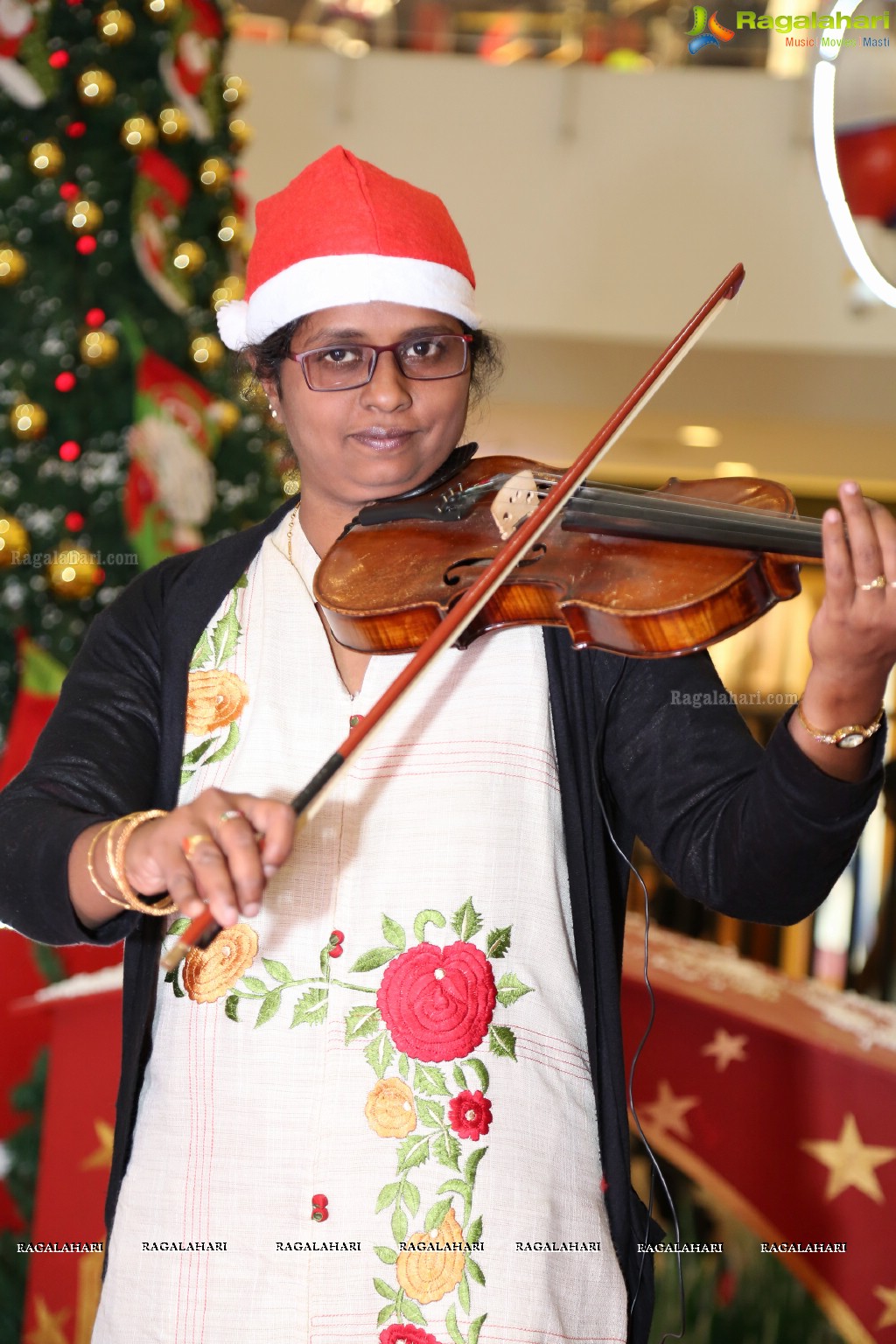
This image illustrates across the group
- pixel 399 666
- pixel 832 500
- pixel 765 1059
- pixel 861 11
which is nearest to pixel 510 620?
pixel 399 666

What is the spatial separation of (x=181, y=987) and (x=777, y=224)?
3308mm

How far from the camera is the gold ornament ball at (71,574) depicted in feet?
7.30

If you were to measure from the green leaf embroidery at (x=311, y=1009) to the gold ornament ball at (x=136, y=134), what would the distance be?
5.53 ft

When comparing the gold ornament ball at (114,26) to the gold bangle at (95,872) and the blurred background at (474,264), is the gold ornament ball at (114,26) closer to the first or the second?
the blurred background at (474,264)

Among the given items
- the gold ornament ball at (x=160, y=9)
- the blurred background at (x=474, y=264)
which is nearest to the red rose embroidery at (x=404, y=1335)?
the blurred background at (x=474, y=264)

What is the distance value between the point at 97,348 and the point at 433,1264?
5.38 ft

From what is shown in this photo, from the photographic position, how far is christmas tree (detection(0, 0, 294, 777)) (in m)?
2.25

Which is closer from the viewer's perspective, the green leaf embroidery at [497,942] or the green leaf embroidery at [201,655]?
the green leaf embroidery at [497,942]

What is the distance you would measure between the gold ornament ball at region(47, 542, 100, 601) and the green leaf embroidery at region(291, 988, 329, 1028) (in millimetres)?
1238

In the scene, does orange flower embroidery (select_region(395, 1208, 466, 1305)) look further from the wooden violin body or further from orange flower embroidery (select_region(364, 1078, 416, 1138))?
the wooden violin body

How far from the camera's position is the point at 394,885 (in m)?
1.17

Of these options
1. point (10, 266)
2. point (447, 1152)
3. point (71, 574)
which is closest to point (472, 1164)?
point (447, 1152)

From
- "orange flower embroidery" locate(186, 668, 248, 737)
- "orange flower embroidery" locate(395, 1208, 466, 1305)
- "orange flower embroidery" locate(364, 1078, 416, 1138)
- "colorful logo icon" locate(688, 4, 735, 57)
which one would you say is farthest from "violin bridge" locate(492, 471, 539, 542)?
"colorful logo icon" locate(688, 4, 735, 57)

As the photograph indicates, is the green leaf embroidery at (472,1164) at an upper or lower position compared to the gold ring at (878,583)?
lower
